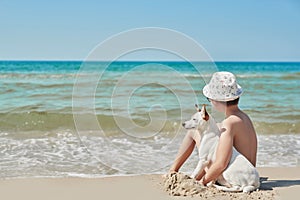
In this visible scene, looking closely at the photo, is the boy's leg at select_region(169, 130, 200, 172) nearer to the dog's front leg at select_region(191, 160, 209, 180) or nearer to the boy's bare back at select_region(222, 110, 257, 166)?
the dog's front leg at select_region(191, 160, 209, 180)

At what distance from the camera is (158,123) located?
8430mm

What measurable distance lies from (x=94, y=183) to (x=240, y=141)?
142 centimetres

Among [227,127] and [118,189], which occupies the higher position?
[227,127]

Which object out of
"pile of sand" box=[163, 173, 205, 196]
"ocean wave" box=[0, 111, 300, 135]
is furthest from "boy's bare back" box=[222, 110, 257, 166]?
"ocean wave" box=[0, 111, 300, 135]

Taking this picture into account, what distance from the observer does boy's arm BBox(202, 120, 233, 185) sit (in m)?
3.23

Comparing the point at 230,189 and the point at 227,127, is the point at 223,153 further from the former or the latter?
the point at 230,189

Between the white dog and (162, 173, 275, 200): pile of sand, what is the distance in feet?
0.21

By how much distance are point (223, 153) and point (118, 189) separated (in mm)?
1033

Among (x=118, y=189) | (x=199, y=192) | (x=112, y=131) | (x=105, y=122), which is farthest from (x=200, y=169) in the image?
(x=105, y=122)

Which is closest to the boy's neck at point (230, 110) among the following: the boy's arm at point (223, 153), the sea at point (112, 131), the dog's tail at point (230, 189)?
the boy's arm at point (223, 153)

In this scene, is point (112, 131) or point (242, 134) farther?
point (112, 131)

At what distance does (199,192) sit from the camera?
10.9 ft

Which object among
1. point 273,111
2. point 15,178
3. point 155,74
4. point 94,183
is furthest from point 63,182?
point 155,74

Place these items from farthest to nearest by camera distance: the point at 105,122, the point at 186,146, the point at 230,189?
the point at 105,122 < the point at 186,146 < the point at 230,189
